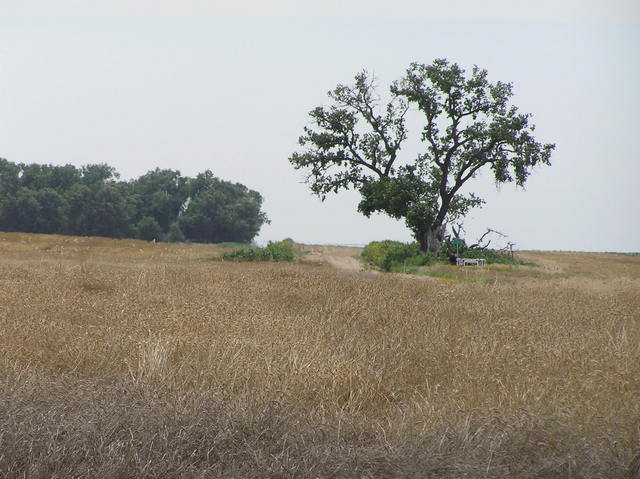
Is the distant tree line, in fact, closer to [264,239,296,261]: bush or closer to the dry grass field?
[264,239,296,261]: bush

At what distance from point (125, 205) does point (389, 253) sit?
31.7m

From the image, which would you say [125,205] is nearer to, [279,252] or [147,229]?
[147,229]

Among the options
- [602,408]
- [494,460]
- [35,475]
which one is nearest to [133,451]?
[35,475]

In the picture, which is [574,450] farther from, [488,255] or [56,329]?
[488,255]

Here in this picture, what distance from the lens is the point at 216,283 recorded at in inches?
416

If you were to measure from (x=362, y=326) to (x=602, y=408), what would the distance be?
11.3ft

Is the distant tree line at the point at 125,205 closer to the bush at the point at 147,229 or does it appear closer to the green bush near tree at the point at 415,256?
the bush at the point at 147,229

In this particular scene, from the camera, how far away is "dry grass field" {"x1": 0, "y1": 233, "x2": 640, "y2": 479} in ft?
11.1

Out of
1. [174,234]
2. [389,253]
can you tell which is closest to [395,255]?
[389,253]

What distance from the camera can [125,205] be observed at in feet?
180

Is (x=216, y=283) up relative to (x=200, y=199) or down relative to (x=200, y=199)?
down

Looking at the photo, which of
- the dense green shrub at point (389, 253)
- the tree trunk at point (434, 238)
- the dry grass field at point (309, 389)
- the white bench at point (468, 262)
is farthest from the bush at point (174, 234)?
the dry grass field at point (309, 389)

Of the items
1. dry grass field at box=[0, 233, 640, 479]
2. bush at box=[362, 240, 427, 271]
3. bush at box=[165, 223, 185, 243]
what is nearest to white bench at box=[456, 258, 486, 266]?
bush at box=[362, 240, 427, 271]

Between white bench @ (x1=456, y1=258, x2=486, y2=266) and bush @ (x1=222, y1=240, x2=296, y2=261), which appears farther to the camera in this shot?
bush @ (x1=222, y1=240, x2=296, y2=261)
